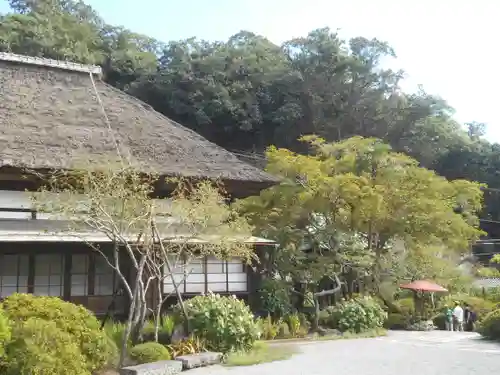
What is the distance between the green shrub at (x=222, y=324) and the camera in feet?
34.1

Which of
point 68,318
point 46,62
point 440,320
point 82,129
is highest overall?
point 46,62

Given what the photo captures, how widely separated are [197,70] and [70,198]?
26.5 metres

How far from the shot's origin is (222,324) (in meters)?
10.4

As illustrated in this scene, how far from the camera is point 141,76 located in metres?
35.6

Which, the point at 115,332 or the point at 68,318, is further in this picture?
the point at 115,332

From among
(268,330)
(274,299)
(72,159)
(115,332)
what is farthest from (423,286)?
(72,159)

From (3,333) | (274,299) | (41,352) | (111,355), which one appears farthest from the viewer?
(274,299)

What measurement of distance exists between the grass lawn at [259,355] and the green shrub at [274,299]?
9.17ft

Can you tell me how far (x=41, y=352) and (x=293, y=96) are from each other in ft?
99.6

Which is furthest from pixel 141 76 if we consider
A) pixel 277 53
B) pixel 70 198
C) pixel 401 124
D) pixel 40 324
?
pixel 40 324

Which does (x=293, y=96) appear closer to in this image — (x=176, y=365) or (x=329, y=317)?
(x=329, y=317)

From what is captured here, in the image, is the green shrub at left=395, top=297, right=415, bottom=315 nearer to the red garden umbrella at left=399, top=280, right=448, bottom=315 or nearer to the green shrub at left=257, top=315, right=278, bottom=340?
the red garden umbrella at left=399, top=280, right=448, bottom=315

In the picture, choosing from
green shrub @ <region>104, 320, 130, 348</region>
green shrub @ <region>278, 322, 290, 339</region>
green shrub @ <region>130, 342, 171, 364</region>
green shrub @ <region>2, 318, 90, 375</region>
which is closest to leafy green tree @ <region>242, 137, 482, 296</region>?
green shrub @ <region>278, 322, 290, 339</region>

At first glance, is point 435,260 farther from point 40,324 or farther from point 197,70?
point 197,70
